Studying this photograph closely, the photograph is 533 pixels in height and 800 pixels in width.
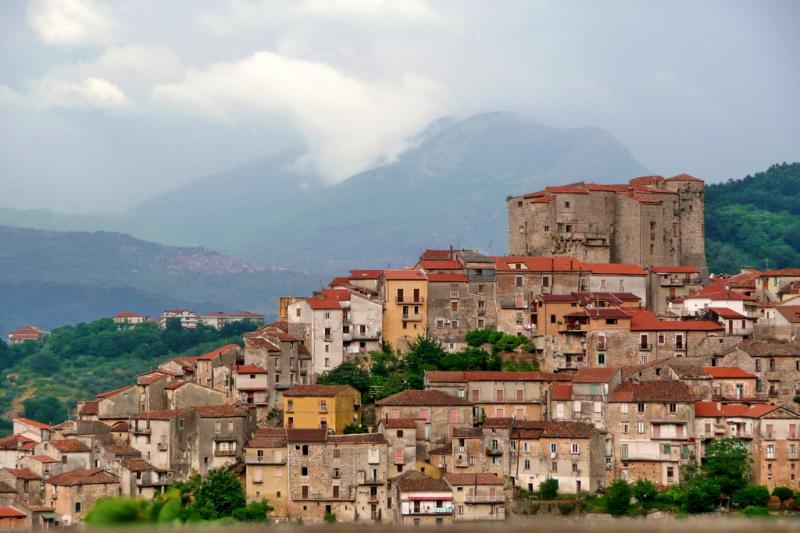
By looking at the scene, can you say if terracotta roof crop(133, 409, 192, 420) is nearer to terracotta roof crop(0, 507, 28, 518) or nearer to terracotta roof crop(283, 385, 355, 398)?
terracotta roof crop(283, 385, 355, 398)

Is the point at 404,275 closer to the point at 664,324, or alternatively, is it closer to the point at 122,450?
the point at 664,324

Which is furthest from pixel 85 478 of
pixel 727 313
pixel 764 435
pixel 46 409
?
pixel 46 409

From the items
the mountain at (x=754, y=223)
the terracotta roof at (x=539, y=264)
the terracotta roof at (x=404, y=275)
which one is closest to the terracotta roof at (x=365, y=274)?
the terracotta roof at (x=404, y=275)

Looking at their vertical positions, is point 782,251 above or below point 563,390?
above

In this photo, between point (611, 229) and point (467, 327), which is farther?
point (611, 229)

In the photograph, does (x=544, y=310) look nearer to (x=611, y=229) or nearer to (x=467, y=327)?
(x=467, y=327)

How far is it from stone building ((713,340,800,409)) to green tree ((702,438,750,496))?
167 inches

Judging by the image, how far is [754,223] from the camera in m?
122

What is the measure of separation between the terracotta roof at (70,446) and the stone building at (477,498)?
45.9 ft

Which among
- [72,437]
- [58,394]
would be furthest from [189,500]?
[58,394]

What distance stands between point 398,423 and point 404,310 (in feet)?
33.0

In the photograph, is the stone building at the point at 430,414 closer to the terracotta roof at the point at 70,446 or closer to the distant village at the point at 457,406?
the distant village at the point at 457,406

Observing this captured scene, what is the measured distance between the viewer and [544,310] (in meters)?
67.4

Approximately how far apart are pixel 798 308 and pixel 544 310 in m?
10.4
